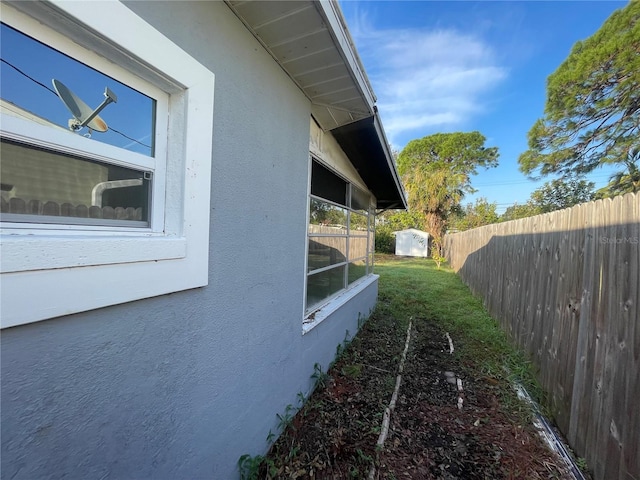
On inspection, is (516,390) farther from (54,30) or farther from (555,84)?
(555,84)

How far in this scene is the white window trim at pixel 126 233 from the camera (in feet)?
3.00

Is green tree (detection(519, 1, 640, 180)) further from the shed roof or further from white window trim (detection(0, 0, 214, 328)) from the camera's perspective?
white window trim (detection(0, 0, 214, 328))

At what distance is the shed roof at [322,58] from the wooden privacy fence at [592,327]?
2.41 meters

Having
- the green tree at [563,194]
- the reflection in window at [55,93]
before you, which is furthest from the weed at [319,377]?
the green tree at [563,194]

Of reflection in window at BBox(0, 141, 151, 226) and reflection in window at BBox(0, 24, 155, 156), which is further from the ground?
reflection in window at BBox(0, 24, 155, 156)

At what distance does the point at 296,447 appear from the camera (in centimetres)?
250

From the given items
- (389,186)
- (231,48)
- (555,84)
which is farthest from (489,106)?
(231,48)

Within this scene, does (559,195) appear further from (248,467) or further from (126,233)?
(126,233)

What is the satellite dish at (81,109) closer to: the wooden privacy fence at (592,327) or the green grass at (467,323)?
the wooden privacy fence at (592,327)

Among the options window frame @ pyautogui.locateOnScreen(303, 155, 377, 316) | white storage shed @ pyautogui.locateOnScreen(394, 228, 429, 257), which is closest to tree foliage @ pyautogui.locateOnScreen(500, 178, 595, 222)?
white storage shed @ pyautogui.locateOnScreen(394, 228, 429, 257)

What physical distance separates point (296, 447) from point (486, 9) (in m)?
11.7

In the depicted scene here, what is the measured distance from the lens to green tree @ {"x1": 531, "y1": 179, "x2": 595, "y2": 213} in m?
19.1

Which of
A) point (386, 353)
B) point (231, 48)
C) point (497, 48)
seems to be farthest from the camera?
point (497, 48)

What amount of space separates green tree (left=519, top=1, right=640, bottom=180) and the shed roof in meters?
12.5
